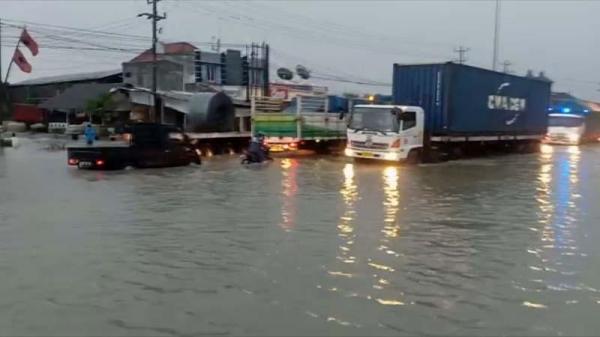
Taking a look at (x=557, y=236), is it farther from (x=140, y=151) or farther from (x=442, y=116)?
(x=442, y=116)

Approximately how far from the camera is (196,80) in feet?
182

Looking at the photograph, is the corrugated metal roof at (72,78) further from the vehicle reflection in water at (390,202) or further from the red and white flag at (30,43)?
the vehicle reflection in water at (390,202)

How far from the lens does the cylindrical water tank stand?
1222 inches

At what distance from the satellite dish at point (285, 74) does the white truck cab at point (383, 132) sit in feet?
132

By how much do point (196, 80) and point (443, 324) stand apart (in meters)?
51.4

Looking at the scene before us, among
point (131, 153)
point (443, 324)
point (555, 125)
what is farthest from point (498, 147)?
point (443, 324)

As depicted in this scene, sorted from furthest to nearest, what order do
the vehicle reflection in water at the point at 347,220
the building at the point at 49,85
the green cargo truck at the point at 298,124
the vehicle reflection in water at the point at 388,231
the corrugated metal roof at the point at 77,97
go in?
the building at the point at 49,85
the corrugated metal roof at the point at 77,97
the green cargo truck at the point at 298,124
the vehicle reflection in water at the point at 347,220
the vehicle reflection in water at the point at 388,231

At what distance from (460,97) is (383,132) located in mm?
4825

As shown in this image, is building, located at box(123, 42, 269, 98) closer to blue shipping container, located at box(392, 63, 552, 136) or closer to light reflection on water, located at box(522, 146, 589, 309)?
blue shipping container, located at box(392, 63, 552, 136)

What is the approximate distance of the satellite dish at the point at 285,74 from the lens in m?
63.4

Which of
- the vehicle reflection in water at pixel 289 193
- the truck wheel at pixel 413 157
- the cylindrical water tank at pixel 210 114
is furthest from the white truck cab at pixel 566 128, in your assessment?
the vehicle reflection in water at pixel 289 193

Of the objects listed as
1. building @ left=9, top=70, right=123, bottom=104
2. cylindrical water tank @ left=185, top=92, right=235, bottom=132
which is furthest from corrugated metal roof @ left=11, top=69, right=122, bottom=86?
cylindrical water tank @ left=185, top=92, right=235, bottom=132

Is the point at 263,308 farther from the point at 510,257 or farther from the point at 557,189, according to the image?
the point at 557,189

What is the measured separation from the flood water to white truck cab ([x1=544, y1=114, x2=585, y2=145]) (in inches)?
1171
